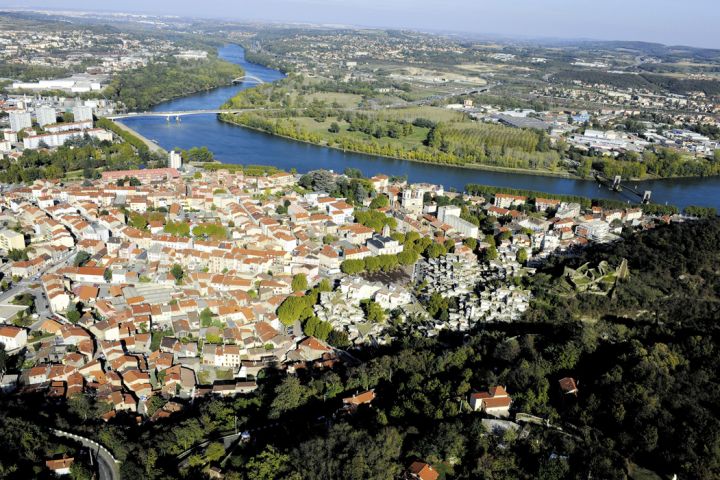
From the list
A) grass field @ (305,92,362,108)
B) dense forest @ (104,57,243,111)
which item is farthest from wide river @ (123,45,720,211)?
grass field @ (305,92,362,108)

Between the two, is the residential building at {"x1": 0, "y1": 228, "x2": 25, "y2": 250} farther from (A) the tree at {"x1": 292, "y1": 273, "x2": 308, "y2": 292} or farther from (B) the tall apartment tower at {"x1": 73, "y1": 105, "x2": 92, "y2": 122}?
(B) the tall apartment tower at {"x1": 73, "y1": 105, "x2": 92, "y2": 122}

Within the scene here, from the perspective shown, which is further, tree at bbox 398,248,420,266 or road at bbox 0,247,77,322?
tree at bbox 398,248,420,266

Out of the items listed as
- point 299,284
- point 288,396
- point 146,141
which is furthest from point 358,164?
point 288,396

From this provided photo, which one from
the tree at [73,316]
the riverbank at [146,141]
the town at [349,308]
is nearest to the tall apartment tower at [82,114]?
the town at [349,308]

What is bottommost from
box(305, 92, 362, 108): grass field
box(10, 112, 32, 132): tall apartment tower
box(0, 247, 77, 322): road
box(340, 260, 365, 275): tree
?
box(0, 247, 77, 322): road

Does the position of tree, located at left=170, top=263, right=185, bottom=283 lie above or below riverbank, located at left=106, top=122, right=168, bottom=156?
below

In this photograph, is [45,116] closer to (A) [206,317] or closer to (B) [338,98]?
(B) [338,98]
